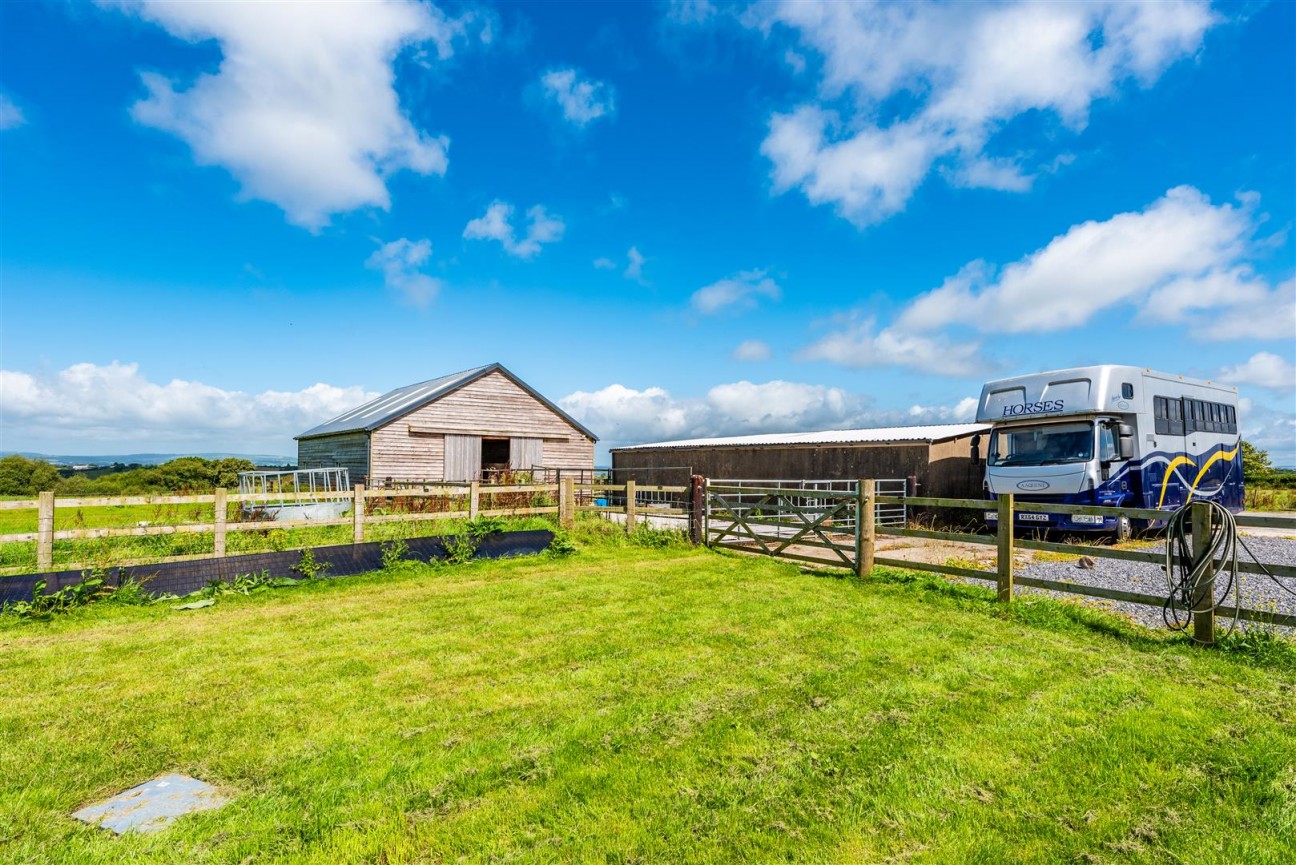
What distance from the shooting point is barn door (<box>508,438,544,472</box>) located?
25828 millimetres

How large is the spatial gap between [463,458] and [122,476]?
2835 centimetres

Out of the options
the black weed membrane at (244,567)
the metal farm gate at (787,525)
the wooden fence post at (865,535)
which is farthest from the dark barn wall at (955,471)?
the black weed membrane at (244,567)

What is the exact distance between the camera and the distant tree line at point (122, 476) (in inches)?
1441

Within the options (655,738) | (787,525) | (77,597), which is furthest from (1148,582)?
(77,597)

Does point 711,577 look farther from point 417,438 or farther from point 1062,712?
point 417,438

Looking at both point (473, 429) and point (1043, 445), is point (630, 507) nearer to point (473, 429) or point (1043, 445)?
point (1043, 445)

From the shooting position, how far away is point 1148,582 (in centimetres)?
928

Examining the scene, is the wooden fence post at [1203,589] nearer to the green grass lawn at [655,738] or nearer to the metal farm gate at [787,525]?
the green grass lawn at [655,738]

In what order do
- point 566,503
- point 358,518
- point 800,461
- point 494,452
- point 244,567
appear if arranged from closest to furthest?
point 244,567, point 358,518, point 566,503, point 800,461, point 494,452

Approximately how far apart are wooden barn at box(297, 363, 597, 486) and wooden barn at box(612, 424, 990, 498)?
5.43m

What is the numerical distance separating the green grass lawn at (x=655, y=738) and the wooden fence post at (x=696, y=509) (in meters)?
5.44

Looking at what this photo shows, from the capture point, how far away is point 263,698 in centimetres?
458

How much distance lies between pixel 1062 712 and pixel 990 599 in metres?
3.47

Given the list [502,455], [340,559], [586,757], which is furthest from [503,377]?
[586,757]
